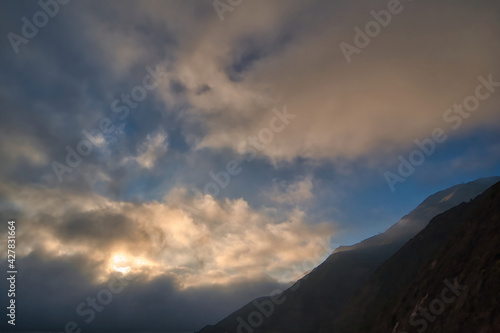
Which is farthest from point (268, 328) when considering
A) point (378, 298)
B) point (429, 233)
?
point (429, 233)

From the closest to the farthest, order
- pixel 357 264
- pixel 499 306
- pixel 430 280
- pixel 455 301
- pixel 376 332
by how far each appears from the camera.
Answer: pixel 499 306
pixel 455 301
pixel 430 280
pixel 376 332
pixel 357 264

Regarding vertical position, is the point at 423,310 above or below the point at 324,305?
below

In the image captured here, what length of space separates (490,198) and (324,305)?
471 ft

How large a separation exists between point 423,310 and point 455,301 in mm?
7862

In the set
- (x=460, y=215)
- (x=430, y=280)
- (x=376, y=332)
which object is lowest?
(x=376, y=332)

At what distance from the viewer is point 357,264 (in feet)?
647

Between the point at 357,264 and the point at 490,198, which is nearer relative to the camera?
the point at 490,198

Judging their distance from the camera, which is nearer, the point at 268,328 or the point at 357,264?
the point at 268,328

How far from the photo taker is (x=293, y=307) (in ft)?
600

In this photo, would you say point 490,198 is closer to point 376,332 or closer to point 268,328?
point 376,332

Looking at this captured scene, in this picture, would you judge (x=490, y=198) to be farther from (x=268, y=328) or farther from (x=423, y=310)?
(x=268, y=328)

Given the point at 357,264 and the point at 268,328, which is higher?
the point at 357,264

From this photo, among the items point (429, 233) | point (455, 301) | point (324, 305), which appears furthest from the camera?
point (324, 305)

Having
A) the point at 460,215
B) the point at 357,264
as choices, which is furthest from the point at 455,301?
the point at 357,264
